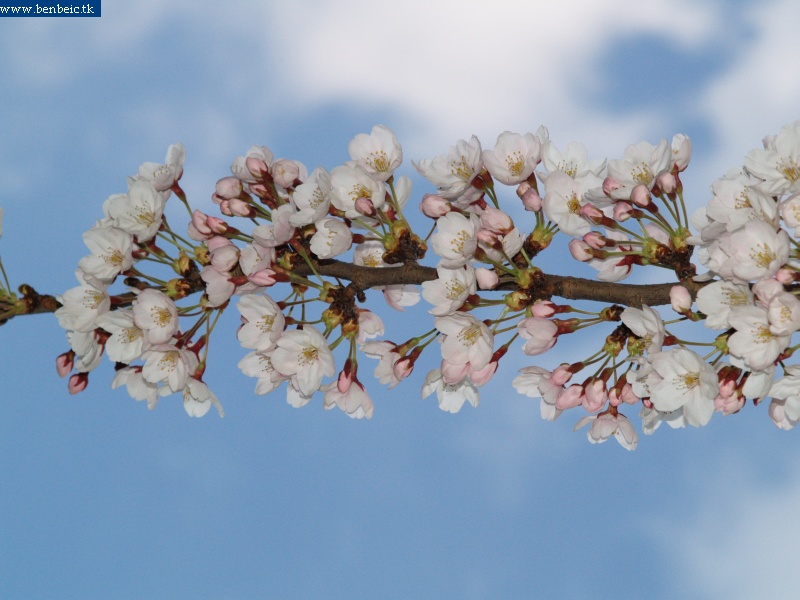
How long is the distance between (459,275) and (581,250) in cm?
66

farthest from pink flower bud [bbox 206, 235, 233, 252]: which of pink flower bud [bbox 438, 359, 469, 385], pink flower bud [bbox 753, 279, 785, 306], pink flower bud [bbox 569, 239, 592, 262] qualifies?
pink flower bud [bbox 753, 279, 785, 306]

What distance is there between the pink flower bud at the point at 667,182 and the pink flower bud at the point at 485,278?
0.99 m

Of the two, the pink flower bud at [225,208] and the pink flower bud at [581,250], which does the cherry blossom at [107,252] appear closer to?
the pink flower bud at [225,208]

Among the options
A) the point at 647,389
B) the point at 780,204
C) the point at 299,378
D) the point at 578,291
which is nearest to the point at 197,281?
the point at 299,378

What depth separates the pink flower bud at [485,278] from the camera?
4.61 metres

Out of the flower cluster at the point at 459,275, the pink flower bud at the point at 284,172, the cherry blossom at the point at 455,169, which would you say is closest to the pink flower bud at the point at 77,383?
the flower cluster at the point at 459,275

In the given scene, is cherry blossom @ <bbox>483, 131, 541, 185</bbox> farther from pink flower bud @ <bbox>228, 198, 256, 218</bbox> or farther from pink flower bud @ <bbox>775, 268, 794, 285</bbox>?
pink flower bud @ <bbox>775, 268, 794, 285</bbox>

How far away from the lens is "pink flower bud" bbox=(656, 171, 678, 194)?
4.71 metres

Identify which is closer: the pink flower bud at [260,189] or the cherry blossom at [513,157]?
the cherry blossom at [513,157]

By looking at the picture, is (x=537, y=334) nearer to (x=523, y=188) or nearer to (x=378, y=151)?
(x=523, y=188)

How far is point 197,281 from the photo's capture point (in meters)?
5.29

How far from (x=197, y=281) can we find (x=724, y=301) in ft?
9.35

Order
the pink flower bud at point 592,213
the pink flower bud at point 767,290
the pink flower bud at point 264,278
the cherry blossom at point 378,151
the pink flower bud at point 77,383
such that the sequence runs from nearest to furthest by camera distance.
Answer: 1. the pink flower bud at point 767,290
2. the pink flower bud at point 592,213
3. the pink flower bud at point 264,278
4. the cherry blossom at point 378,151
5. the pink flower bud at point 77,383

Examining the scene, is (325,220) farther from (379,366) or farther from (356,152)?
(379,366)
